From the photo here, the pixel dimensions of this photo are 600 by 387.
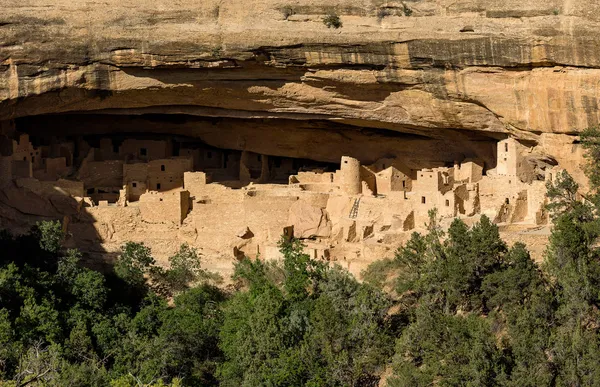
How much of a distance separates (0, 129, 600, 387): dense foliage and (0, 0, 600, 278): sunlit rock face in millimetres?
1163

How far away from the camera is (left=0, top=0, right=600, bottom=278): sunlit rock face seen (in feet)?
79.8

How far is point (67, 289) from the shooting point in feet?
83.6

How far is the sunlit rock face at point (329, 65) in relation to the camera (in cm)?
2433

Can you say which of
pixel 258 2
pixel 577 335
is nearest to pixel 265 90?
pixel 258 2

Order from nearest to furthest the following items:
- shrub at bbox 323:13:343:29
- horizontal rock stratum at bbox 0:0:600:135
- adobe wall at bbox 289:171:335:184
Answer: horizontal rock stratum at bbox 0:0:600:135 < shrub at bbox 323:13:343:29 < adobe wall at bbox 289:171:335:184

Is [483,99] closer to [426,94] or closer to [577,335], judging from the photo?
[426,94]

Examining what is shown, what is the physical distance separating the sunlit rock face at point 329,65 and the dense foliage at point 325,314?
1.16 metres

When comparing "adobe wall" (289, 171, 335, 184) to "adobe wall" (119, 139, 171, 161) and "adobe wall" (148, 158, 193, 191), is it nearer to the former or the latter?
"adobe wall" (148, 158, 193, 191)

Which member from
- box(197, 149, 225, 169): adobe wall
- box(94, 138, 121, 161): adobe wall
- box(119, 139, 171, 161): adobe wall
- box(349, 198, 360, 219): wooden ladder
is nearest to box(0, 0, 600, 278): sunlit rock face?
box(349, 198, 360, 219): wooden ladder

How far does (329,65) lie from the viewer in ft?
83.6

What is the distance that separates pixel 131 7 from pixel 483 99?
631 cm

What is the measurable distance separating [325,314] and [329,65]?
4.44 meters

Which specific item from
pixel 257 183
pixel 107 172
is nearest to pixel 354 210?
pixel 257 183

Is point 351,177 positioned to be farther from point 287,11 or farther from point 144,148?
point 144,148
